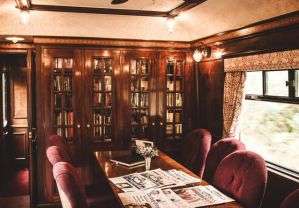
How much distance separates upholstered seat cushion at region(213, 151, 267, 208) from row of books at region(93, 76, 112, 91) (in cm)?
260

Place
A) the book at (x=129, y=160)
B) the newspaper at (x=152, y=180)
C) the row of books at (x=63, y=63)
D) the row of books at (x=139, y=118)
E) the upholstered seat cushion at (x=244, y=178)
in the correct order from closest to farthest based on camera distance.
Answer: the upholstered seat cushion at (x=244, y=178) < the newspaper at (x=152, y=180) < the book at (x=129, y=160) < the row of books at (x=63, y=63) < the row of books at (x=139, y=118)

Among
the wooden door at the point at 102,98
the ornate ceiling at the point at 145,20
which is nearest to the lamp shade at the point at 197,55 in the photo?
the ornate ceiling at the point at 145,20

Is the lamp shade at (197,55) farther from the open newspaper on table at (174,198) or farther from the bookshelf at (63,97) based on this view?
the open newspaper on table at (174,198)

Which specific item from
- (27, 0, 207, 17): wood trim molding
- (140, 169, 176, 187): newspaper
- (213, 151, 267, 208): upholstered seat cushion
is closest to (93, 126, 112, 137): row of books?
(27, 0, 207, 17): wood trim molding

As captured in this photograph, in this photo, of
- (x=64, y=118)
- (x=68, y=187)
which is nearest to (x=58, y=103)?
(x=64, y=118)

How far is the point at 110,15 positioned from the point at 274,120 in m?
2.45

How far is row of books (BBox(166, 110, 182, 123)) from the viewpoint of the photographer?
5.59 m

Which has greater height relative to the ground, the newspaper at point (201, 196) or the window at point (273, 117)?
the window at point (273, 117)

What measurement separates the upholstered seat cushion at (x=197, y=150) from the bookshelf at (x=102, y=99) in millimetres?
1400

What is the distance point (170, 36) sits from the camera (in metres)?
5.34

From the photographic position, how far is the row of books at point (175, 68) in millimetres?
5570

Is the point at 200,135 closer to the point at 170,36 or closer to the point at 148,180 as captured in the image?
the point at 148,180

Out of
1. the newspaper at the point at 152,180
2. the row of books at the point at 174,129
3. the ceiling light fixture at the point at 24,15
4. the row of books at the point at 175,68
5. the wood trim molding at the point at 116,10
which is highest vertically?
the wood trim molding at the point at 116,10

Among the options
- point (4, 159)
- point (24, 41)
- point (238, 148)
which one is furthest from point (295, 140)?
point (4, 159)
